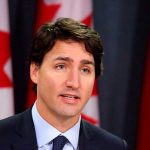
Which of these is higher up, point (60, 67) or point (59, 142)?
point (60, 67)

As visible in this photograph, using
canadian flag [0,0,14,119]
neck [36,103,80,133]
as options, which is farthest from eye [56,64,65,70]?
canadian flag [0,0,14,119]

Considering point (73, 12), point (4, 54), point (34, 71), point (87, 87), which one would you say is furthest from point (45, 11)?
point (87, 87)

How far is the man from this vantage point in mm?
1095

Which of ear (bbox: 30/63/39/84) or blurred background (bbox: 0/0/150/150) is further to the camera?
blurred background (bbox: 0/0/150/150)

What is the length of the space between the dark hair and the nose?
80 millimetres

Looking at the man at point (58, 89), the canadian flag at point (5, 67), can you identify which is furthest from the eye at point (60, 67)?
the canadian flag at point (5, 67)

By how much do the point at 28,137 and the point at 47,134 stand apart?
50mm

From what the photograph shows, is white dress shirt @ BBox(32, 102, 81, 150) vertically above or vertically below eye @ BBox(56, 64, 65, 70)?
below

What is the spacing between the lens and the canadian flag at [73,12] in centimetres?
174

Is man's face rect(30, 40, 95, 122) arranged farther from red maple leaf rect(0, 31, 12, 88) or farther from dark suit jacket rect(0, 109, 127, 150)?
red maple leaf rect(0, 31, 12, 88)

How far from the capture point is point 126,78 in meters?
1.89

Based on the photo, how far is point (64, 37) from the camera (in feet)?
3.69

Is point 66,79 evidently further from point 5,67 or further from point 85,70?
point 5,67

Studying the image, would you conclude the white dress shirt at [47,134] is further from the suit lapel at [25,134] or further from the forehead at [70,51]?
the forehead at [70,51]
